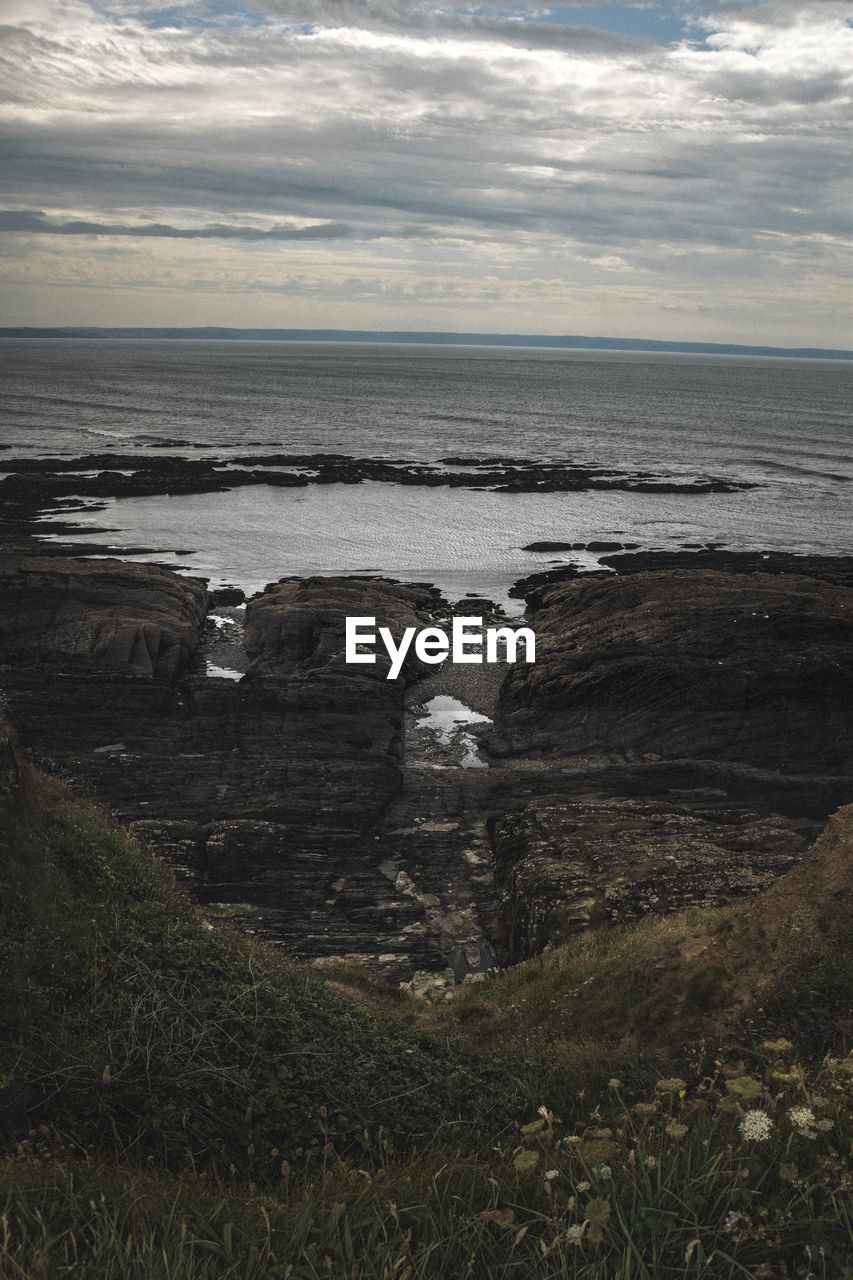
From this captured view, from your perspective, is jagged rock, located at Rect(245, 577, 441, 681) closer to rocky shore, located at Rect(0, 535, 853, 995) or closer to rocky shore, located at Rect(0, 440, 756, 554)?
rocky shore, located at Rect(0, 535, 853, 995)

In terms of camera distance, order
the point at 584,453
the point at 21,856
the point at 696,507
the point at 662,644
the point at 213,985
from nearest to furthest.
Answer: the point at 213,985
the point at 21,856
the point at 662,644
the point at 696,507
the point at 584,453

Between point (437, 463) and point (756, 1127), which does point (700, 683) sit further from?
point (437, 463)

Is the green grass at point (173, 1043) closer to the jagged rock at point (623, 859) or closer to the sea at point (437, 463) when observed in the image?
the jagged rock at point (623, 859)

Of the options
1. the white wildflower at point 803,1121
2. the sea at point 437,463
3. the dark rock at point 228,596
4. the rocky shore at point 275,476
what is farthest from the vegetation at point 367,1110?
the rocky shore at point 275,476

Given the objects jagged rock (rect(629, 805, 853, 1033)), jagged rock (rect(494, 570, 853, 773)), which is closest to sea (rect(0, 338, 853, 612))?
jagged rock (rect(494, 570, 853, 773))

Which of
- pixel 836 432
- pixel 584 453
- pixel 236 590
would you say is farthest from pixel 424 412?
pixel 236 590

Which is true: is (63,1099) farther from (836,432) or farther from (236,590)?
(836,432)

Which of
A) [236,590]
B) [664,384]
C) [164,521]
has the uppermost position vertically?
[664,384]
